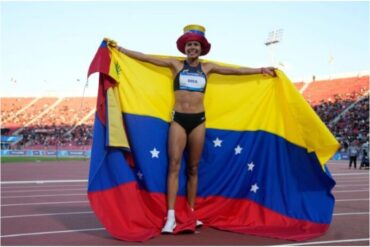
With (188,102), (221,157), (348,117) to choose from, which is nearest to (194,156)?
(221,157)

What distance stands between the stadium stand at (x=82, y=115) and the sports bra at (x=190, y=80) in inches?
1166

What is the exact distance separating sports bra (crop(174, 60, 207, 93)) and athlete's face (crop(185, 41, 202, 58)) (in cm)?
17

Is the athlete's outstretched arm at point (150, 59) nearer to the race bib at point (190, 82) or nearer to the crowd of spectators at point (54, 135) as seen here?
the race bib at point (190, 82)

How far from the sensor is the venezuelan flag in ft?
18.1

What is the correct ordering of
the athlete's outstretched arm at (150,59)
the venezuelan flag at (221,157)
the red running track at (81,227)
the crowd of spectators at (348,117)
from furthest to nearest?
1. the crowd of spectators at (348,117)
2. the athlete's outstretched arm at (150,59)
3. the venezuelan flag at (221,157)
4. the red running track at (81,227)

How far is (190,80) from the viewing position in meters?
5.89

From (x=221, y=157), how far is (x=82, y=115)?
5499 cm

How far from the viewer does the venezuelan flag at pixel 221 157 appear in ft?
18.1

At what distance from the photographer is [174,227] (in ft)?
18.4

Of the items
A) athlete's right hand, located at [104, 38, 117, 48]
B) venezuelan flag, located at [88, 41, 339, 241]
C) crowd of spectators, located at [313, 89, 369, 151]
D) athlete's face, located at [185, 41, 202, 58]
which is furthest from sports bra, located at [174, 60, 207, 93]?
crowd of spectators, located at [313, 89, 369, 151]

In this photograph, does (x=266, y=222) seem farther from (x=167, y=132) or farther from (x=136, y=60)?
(x=136, y=60)

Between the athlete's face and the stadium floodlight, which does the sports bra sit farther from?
the stadium floodlight

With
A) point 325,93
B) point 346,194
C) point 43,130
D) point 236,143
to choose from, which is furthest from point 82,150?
point 236,143

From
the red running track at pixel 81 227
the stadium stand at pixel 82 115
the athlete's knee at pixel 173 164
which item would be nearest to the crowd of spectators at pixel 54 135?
the stadium stand at pixel 82 115
